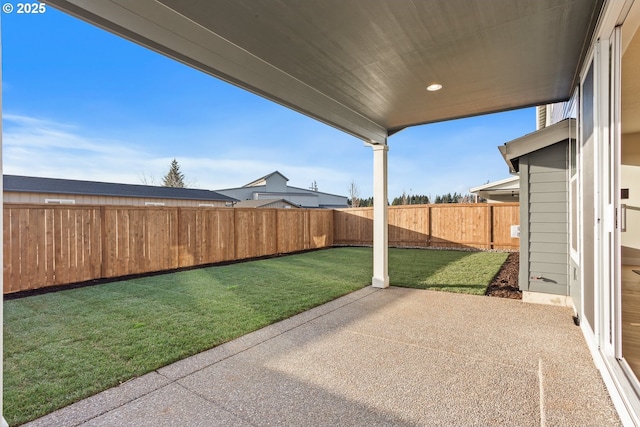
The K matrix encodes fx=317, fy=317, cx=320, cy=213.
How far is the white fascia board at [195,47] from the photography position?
79.5 inches

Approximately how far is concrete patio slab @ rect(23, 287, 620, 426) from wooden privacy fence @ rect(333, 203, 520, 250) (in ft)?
23.4

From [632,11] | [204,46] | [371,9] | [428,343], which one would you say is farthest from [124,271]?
[632,11]

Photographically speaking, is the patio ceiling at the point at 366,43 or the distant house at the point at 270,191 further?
the distant house at the point at 270,191

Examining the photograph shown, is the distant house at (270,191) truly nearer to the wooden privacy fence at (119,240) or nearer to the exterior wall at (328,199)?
the exterior wall at (328,199)

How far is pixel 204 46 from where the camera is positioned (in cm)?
259

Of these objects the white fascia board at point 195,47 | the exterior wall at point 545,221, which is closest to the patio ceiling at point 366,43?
the white fascia board at point 195,47

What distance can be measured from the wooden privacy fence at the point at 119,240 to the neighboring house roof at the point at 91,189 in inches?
260

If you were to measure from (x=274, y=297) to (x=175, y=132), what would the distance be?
65.7ft

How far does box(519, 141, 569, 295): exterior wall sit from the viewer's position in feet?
14.0

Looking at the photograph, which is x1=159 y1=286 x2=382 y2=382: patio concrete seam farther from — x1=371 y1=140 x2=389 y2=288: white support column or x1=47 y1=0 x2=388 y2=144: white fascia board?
x1=47 y1=0 x2=388 y2=144: white fascia board

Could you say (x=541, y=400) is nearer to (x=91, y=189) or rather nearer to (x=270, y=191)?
(x=91, y=189)

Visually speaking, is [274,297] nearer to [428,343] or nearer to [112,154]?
[428,343]

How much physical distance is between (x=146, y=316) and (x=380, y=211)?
12.7 feet

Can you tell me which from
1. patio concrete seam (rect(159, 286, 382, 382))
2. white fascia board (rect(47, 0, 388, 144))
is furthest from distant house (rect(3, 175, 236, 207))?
white fascia board (rect(47, 0, 388, 144))
